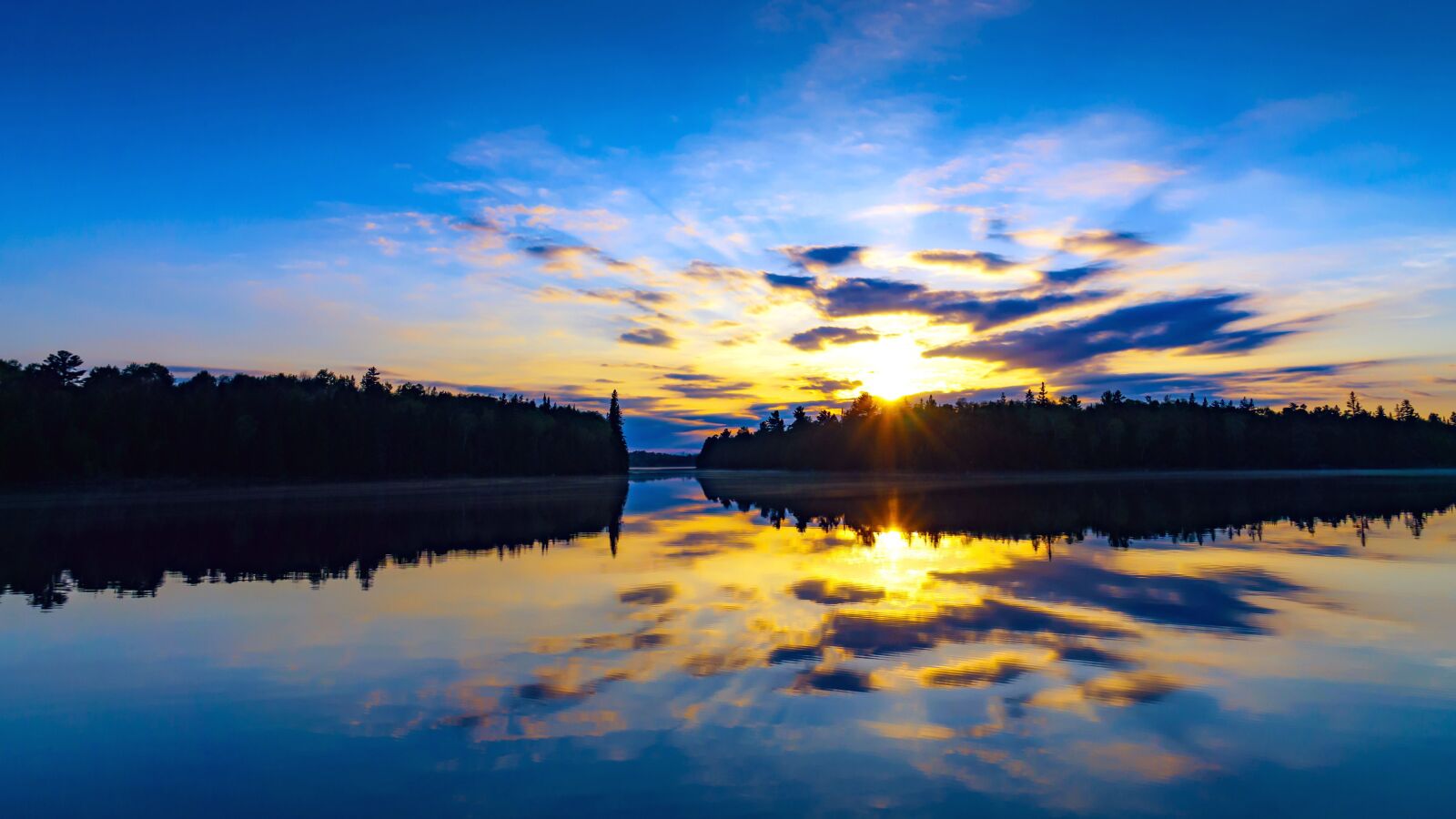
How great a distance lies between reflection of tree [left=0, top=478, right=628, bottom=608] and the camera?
84.8 feet

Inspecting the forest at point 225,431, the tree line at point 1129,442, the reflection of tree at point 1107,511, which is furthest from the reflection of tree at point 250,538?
the tree line at point 1129,442

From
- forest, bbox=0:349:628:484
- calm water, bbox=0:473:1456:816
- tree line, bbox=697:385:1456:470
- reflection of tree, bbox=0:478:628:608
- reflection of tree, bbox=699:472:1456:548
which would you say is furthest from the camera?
tree line, bbox=697:385:1456:470

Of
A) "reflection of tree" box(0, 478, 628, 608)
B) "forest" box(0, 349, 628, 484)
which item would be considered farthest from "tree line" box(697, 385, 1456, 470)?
"reflection of tree" box(0, 478, 628, 608)

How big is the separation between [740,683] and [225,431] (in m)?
104

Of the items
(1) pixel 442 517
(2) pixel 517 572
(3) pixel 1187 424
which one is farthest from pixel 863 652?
(3) pixel 1187 424

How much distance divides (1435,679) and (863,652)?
8.98 m

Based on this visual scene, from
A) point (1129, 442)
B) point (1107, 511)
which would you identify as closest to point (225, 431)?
point (1107, 511)

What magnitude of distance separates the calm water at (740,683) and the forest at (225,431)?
7006 cm

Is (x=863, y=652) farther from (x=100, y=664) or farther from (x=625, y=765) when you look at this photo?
(x=100, y=664)

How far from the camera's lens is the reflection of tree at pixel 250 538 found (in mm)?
25859

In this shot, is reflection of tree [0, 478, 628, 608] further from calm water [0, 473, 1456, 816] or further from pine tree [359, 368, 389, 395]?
pine tree [359, 368, 389, 395]

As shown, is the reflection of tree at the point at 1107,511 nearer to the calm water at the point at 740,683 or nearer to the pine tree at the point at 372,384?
the calm water at the point at 740,683

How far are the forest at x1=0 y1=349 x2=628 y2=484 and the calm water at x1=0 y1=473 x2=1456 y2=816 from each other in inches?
2758

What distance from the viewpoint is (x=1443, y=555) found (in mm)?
26078
